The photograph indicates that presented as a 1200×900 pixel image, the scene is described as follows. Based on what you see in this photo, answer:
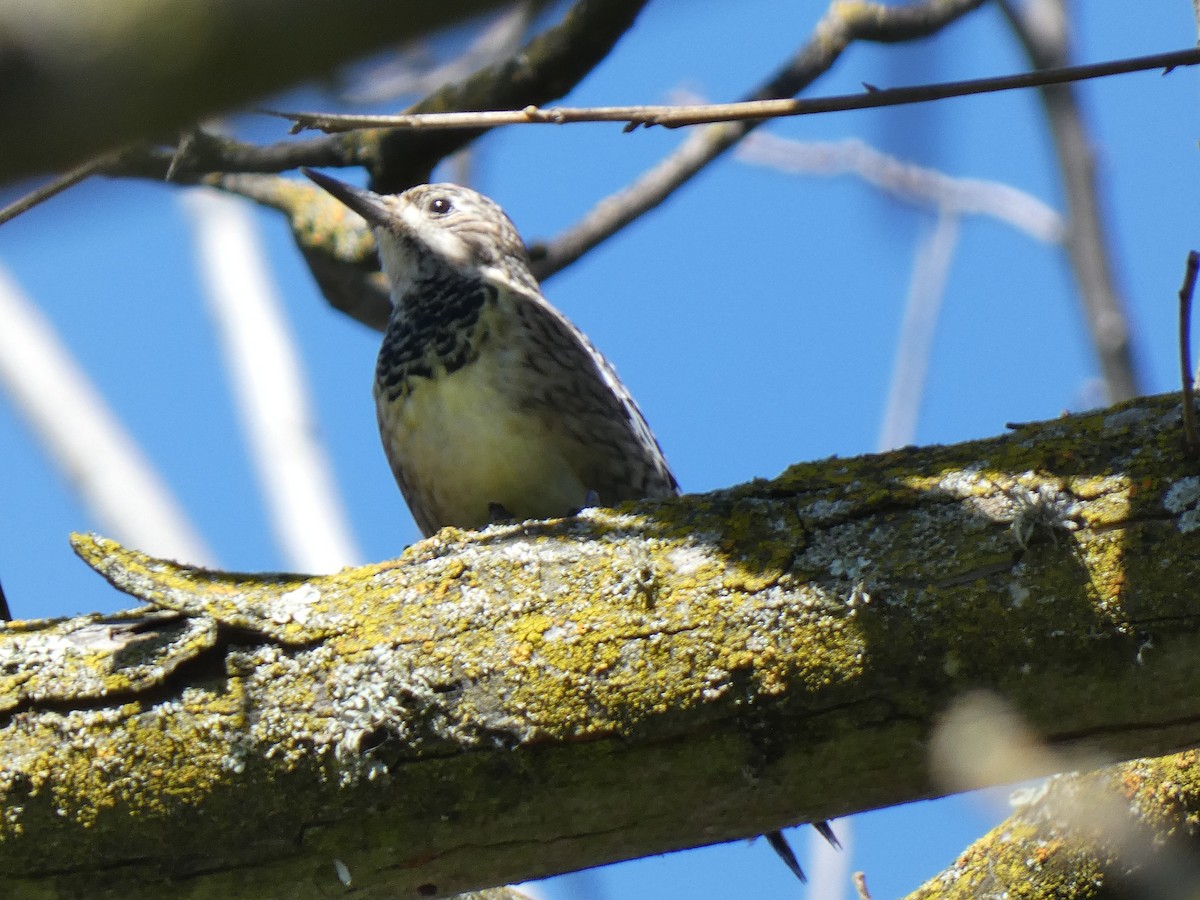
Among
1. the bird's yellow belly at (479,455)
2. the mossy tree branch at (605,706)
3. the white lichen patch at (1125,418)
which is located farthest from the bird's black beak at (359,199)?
the white lichen patch at (1125,418)

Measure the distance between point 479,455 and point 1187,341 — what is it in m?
2.55

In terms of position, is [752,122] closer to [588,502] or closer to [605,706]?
[588,502]

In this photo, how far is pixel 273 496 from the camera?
7.69 m

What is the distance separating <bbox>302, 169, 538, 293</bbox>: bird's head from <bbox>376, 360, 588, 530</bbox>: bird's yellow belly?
2.14ft

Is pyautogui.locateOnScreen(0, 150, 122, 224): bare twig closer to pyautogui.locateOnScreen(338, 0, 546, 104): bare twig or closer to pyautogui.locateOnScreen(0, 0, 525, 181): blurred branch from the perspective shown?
pyautogui.locateOnScreen(0, 0, 525, 181): blurred branch

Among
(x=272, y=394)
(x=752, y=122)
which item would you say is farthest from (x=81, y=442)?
(x=752, y=122)

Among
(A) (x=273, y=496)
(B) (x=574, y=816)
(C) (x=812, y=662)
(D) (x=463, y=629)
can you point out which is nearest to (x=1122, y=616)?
(C) (x=812, y=662)

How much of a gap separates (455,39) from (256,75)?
0.43ft

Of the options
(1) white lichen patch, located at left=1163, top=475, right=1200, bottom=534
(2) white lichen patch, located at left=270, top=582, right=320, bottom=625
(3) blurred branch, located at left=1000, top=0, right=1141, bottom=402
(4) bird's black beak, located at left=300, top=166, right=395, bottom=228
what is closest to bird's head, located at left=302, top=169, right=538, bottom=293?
(4) bird's black beak, located at left=300, top=166, right=395, bottom=228

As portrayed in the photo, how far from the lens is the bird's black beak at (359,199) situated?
191 inches

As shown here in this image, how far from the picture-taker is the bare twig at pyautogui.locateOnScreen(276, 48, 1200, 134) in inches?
81.0

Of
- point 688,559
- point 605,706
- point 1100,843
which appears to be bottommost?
point 1100,843

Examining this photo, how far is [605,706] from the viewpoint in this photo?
8.16 feet

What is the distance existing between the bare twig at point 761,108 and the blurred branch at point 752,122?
191 centimetres
